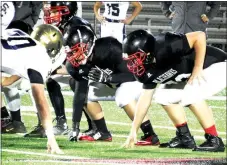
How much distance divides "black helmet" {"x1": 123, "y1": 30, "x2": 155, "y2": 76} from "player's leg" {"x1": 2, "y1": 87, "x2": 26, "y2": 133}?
1.42 metres

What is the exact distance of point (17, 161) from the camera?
5.15 metres

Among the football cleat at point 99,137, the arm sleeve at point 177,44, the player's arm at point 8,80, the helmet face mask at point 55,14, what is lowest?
the football cleat at point 99,137

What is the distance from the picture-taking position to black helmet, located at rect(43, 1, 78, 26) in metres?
6.77

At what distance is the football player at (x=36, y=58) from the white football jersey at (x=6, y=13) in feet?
5.79

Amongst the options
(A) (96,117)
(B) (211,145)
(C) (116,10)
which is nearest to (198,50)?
(B) (211,145)

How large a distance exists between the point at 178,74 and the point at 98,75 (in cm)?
61

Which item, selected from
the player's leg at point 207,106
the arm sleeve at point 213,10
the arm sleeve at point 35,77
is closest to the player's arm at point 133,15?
the arm sleeve at point 213,10

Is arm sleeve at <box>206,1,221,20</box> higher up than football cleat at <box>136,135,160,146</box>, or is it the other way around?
arm sleeve at <box>206,1,221,20</box>

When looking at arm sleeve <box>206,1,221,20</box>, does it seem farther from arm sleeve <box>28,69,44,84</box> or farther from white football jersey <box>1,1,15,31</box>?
arm sleeve <box>28,69,44,84</box>

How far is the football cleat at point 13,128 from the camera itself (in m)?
6.73

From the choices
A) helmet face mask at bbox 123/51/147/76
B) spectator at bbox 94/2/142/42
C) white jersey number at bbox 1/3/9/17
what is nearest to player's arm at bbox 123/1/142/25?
spectator at bbox 94/2/142/42

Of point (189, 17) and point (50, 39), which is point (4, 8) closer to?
point (189, 17)

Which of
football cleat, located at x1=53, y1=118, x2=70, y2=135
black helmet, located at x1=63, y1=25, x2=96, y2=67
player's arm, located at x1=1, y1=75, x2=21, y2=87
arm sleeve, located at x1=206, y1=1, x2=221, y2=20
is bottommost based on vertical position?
Result: football cleat, located at x1=53, y1=118, x2=70, y2=135

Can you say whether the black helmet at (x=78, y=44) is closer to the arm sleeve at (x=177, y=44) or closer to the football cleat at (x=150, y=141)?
the arm sleeve at (x=177, y=44)
